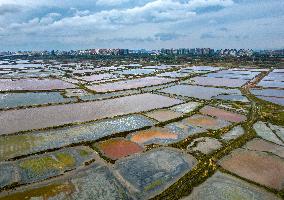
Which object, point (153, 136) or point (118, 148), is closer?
point (118, 148)

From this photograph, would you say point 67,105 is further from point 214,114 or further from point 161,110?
point 214,114

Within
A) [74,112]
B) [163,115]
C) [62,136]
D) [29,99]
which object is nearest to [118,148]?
[62,136]

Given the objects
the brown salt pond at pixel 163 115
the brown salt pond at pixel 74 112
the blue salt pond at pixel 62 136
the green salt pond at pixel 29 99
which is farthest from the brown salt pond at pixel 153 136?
the green salt pond at pixel 29 99

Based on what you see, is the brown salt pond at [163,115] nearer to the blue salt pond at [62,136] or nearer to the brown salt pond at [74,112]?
the blue salt pond at [62,136]

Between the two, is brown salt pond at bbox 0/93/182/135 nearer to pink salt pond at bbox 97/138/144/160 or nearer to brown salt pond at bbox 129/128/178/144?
brown salt pond at bbox 129/128/178/144

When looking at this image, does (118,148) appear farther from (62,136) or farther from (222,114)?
(222,114)

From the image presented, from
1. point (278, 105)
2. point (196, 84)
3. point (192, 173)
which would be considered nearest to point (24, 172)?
point (192, 173)

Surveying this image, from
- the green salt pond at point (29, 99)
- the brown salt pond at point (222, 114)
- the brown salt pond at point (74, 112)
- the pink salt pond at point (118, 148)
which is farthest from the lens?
the green salt pond at point (29, 99)

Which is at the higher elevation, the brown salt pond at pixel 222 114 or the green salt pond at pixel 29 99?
the brown salt pond at pixel 222 114
